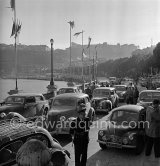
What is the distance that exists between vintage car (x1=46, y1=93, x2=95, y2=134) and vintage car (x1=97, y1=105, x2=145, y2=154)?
2079 millimetres

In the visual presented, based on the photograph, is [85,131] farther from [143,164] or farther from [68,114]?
[68,114]

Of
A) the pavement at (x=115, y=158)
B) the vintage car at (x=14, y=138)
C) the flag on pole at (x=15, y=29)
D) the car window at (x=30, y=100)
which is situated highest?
the flag on pole at (x=15, y=29)

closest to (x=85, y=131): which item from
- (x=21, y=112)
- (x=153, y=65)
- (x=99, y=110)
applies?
(x=21, y=112)

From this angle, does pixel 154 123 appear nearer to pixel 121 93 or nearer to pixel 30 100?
pixel 30 100

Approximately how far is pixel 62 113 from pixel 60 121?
36 centimetres

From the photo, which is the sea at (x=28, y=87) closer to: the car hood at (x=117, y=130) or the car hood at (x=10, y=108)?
the car hood at (x=10, y=108)

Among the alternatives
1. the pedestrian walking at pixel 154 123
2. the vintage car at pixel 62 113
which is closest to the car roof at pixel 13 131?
the pedestrian walking at pixel 154 123

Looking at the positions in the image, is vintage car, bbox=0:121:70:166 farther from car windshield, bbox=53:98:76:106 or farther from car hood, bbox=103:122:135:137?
A: car windshield, bbox=53:98:76:106

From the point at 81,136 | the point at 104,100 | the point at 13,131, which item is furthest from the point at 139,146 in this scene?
the point at 104,100

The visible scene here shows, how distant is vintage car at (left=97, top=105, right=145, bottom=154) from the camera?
9133 millimetres

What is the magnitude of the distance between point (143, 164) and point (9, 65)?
176824 mm

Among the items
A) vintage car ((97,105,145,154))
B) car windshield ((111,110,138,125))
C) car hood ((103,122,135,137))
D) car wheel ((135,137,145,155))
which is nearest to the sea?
car windshield ((111,110,138,125))

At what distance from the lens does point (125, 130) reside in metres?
9.39

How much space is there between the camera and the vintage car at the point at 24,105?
44.2ft
